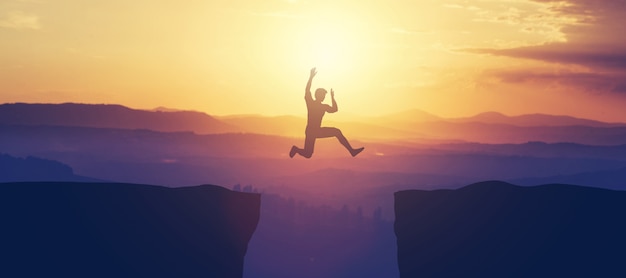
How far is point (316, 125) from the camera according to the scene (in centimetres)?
3084

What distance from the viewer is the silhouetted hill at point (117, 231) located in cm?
2542

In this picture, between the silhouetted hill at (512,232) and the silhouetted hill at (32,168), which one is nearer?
the silhouetted hill at (512,232)

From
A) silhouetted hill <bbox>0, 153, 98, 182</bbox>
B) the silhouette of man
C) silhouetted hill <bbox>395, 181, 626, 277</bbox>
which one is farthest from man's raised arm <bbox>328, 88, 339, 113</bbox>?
silhouetted hill <bbox>0, 153, 98, 182</bbox>

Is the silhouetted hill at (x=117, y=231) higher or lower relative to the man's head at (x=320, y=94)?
lower

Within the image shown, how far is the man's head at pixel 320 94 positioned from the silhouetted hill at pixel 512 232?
17.4 ft

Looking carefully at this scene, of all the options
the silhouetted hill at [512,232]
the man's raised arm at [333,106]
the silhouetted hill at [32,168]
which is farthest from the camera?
the silhouetted hill at [32,168]

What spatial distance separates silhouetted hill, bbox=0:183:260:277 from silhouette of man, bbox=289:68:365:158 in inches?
206

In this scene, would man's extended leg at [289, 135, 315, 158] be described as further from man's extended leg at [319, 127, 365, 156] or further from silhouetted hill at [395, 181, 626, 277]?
silhouetted hill at [395, 181, 626, 277]

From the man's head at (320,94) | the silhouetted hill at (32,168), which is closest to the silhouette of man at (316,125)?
the man's head at (320,94)

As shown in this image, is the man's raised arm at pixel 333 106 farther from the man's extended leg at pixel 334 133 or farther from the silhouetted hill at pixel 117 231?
the silhouetted hill at pixel 117 231

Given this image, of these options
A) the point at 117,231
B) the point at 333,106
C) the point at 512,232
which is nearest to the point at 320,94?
the point at 333,106

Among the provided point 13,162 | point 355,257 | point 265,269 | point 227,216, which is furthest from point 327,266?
point 227,216

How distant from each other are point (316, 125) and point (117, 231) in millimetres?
7285

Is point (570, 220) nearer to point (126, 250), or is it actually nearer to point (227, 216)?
point (227, 216)
